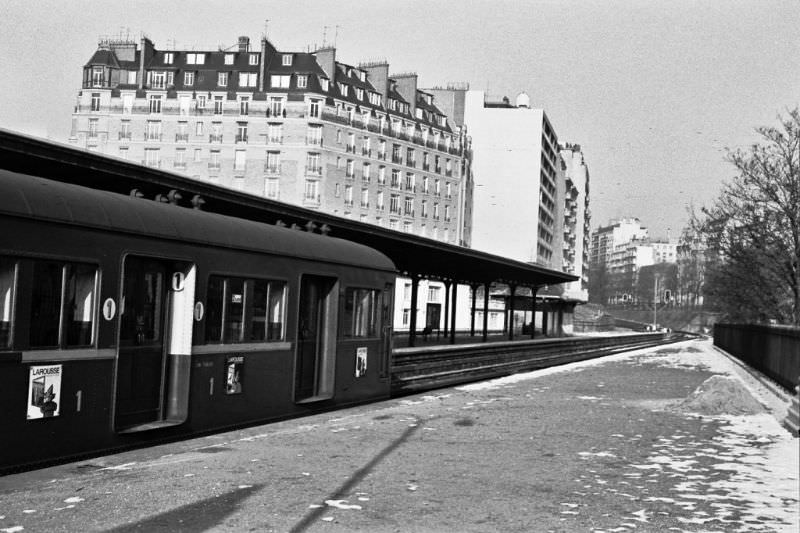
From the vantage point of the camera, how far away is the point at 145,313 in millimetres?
10055

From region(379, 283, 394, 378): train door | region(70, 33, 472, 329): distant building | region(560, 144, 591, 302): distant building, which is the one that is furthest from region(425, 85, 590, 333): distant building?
region(379, 283, 394, 378): train door

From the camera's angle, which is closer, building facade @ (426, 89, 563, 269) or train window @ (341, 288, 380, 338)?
train window @ (341, 288, 380, 338)

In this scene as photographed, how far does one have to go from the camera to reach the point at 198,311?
10.8m

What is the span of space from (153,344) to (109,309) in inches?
39.7

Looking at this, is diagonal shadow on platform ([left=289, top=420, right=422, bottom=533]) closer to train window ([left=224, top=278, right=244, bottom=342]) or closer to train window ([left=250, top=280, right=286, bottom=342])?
train window ([left=250, top=280, right=286, bottom=342])

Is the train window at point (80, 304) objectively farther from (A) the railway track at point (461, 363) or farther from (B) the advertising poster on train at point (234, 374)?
(A) the railway track at point (461, 363)

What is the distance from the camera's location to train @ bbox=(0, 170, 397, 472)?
828cm

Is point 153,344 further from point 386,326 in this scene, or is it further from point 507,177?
point 507,177

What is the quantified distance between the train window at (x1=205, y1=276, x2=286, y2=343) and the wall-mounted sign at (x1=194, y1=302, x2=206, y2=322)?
136 millimetres

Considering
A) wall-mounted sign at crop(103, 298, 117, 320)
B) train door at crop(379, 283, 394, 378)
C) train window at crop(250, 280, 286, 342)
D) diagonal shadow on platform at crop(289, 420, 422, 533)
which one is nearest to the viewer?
diagonal shadow on platform at crop(289, 420, 422, 533)

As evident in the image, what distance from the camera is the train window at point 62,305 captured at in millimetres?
8375

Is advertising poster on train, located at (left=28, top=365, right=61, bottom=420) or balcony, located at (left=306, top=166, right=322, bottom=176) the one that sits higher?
balcony, located at (left=306, top=166, right=322, bottom=176)

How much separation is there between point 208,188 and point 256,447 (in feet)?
28.4

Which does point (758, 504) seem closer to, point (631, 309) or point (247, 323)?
point (247, 323)
